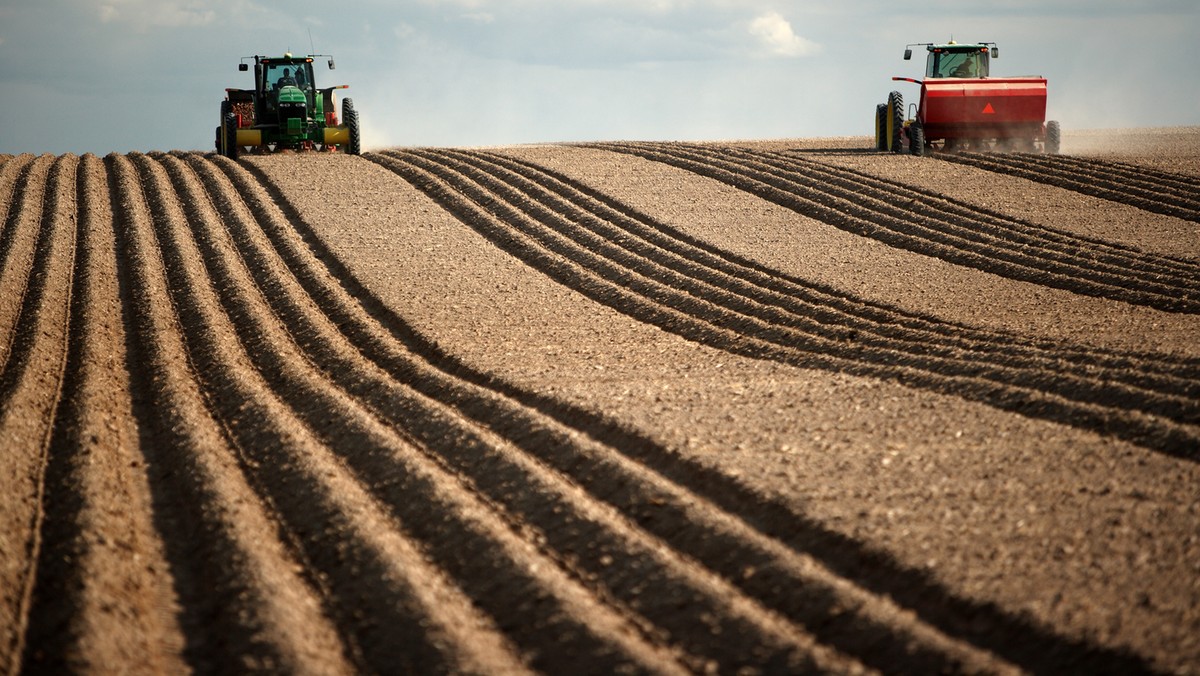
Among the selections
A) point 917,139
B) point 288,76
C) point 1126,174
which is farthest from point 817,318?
point 288,76

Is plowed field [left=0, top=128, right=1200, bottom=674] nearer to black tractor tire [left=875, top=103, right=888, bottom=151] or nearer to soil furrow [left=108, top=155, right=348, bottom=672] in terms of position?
soil furrow [left=108, top=155, right=348, bottom=672]

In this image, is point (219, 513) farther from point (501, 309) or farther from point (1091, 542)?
point (501, 309)

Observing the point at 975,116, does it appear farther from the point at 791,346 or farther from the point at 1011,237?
the point at 791,346

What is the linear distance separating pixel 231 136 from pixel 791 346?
15833 mm

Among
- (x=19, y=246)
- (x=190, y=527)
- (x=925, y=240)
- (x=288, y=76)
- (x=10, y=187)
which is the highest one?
(x=288, y=76)

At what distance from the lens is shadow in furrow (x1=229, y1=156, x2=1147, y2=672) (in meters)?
4.31

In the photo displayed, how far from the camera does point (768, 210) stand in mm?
16609

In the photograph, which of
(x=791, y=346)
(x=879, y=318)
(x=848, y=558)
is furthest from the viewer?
(x=879, y=318)

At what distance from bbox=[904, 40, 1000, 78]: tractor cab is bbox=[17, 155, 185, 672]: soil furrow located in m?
18.8

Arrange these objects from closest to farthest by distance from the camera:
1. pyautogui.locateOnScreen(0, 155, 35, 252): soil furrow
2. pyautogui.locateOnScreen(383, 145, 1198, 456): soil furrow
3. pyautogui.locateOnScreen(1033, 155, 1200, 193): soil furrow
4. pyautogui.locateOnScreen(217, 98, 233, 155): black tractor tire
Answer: pyautogui.locateOnScreen(383, 145, 1198, 456): soil furrow → pyautogui.locateOnScreen(0, 155, 35, 252): soil furrow → pyautogui.locateOnScreen(1033, 155, 1200, 193): soil furrow → pyautogui.locateOnScreen(217, 98, 233, 155): black tractor tire

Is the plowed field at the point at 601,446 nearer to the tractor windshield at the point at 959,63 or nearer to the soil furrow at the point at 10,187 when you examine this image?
the soil furrow at the point at 10,187

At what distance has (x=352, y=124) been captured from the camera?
889 inches

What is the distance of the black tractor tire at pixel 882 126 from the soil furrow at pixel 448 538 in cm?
1788

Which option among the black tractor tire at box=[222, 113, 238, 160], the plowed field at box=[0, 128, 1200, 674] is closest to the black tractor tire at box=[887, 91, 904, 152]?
the plowed field at box=[0, 128, 1200, 674]
